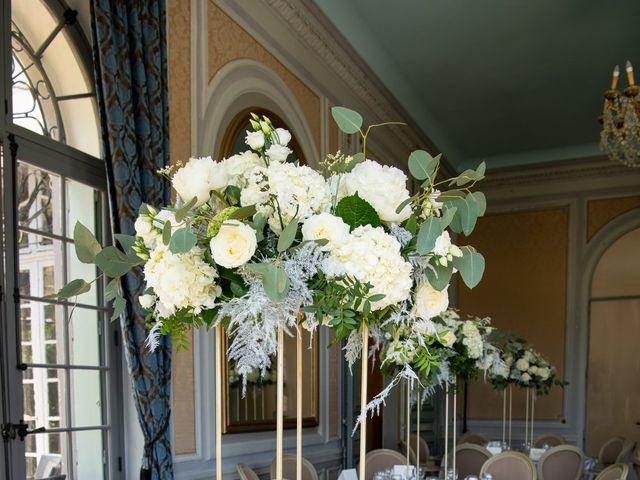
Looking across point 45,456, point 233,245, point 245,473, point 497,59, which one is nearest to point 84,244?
point 233,245

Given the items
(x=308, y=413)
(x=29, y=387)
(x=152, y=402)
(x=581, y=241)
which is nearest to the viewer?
(x=29, y=387)

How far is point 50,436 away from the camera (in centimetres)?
281

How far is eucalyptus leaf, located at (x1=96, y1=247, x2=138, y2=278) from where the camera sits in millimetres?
1259

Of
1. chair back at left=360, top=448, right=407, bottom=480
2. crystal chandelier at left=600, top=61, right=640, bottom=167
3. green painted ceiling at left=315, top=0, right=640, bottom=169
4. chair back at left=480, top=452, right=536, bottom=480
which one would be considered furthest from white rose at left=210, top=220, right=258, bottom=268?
crystal chandelier at left=600, top=61, right=640, bottom=167

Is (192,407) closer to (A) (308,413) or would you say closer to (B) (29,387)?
(B) (29,387)

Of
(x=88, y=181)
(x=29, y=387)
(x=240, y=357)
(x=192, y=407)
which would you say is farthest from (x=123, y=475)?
(x=240, y=357)

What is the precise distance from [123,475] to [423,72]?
4.89m

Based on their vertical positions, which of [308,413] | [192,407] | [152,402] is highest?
[152,402]

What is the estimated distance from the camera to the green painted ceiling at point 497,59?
5250 mm

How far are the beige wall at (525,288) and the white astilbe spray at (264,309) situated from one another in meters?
8.10

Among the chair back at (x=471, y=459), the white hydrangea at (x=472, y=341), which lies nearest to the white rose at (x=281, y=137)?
the white hydrangea at (x=472, y=341)

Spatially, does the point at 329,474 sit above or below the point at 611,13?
below

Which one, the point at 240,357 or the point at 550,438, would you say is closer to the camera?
the point at 240,357

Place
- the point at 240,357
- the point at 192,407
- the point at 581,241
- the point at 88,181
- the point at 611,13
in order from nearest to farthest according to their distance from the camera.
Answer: the point at 240,357
the point at 88,181
the point at 192,407
the point at 611,13
the point at 581,241
